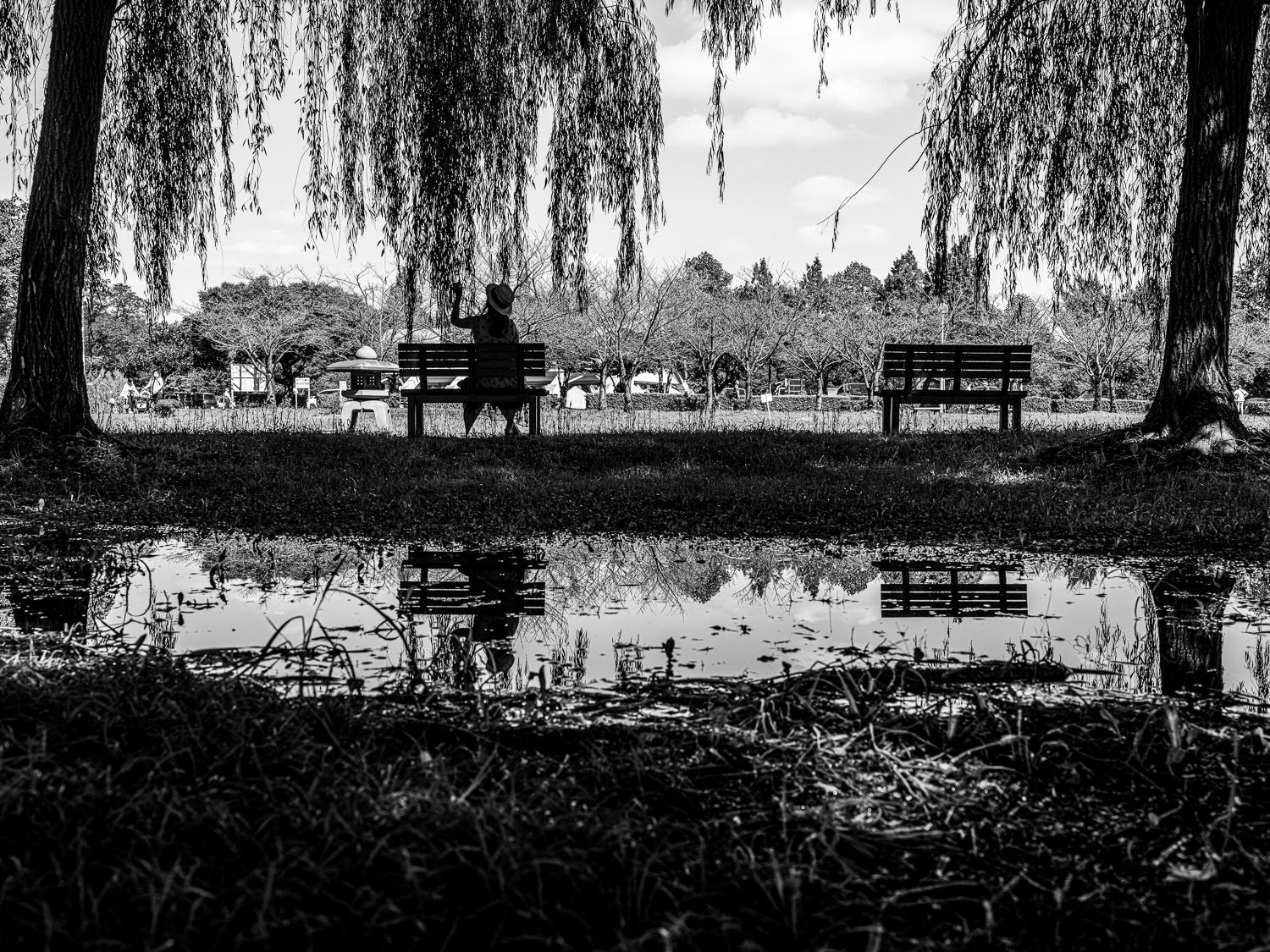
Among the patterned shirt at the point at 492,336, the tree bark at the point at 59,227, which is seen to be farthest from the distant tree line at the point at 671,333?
the tree bark at the point at 59,227

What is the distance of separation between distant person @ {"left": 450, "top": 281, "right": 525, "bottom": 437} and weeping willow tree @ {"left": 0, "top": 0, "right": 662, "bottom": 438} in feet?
9.93

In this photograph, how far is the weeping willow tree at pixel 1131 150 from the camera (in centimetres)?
872

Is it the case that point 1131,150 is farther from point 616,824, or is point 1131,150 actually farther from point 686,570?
point 616,824

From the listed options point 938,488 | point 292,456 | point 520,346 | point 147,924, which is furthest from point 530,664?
point 520,346

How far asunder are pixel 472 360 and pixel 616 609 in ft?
25.8

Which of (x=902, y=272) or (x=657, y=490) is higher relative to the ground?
(x=902, y=272)

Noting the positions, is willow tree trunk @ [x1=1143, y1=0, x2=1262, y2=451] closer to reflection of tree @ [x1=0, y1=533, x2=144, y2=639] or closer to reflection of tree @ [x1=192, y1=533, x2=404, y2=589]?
reflection of tree @ [x1=192, y1=533, x2=404, y2=589]

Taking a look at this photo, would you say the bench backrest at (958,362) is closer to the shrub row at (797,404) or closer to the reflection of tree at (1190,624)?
the reflection of tree at (1190,624)

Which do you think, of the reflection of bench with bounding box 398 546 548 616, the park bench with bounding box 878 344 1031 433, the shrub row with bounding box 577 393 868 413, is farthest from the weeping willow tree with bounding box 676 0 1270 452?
the shrub row with bounding box 577 393 868 413

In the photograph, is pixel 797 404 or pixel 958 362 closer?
pixel 958 362

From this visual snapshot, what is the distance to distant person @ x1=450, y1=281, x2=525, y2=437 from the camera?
11.7 m

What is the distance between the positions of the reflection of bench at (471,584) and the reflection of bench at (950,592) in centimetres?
152

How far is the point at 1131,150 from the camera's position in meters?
10.2

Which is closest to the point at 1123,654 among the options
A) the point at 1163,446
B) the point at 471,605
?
the point at 471,605
